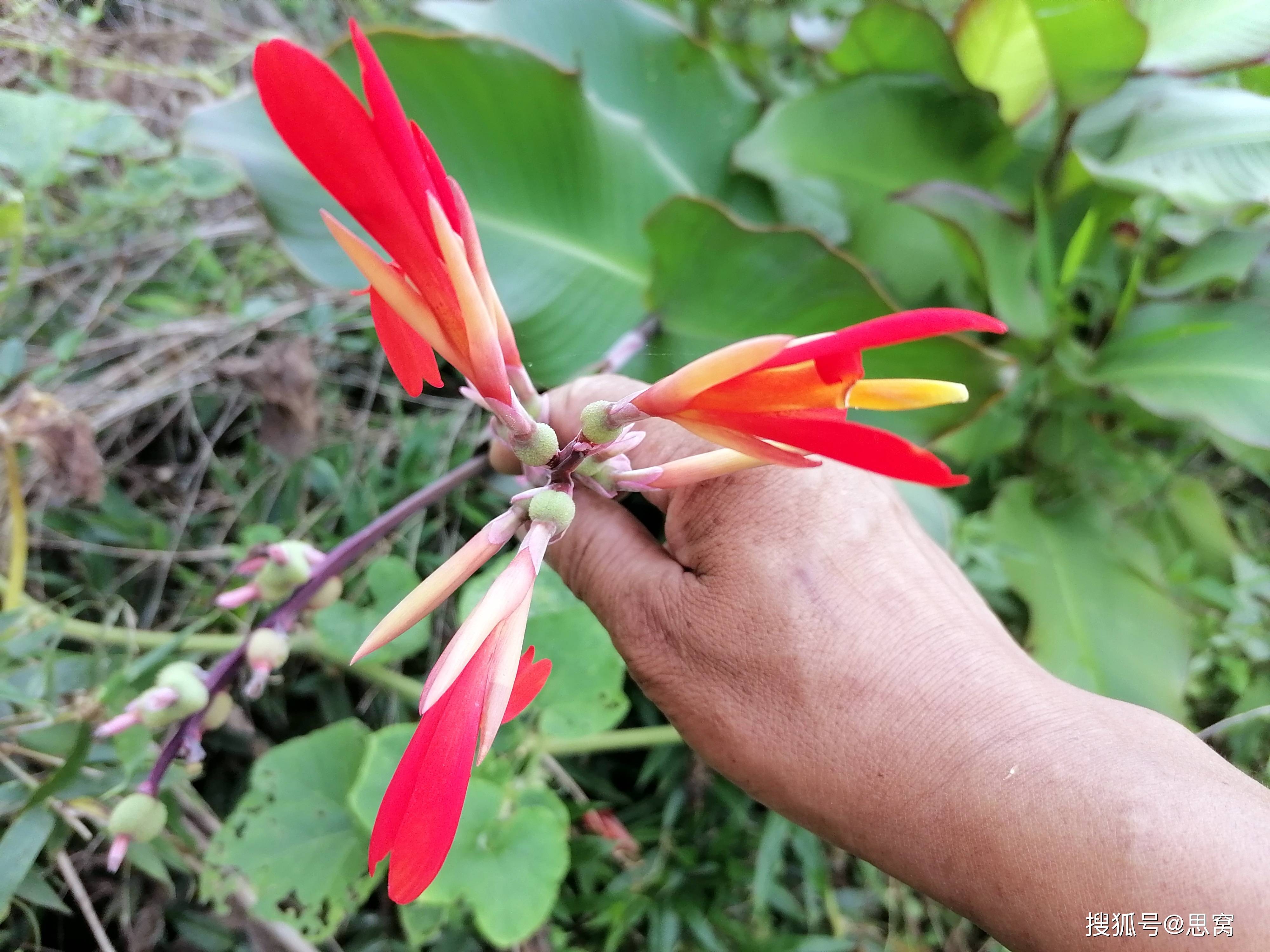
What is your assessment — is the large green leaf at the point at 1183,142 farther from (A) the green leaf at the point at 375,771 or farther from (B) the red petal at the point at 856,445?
(A) the green leaf at the point at 375,771

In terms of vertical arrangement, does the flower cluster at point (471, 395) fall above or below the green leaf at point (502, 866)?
above

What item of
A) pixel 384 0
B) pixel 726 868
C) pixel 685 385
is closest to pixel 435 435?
pixel 726 868

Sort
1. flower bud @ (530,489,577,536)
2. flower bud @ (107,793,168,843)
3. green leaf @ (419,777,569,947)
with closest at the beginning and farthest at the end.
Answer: flower bud @ (530,489,577,536) → flower bud @ (107,793,168,843) → green leaf @ (419,777,569,947)

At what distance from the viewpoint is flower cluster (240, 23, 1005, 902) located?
374 mm

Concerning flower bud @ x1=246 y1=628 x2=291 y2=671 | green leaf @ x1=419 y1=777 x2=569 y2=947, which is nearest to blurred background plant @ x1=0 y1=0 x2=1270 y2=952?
green leaf @ x1=419 y1=777 x2=569 y2=947

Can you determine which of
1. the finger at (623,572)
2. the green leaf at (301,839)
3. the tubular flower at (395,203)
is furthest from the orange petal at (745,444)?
the green leaf at (301,839)

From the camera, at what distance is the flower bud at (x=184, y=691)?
0.63 meters

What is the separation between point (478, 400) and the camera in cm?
47

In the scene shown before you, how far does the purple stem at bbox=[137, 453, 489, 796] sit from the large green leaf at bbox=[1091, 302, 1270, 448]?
98 cm

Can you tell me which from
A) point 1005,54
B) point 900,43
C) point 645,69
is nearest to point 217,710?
point 645,69

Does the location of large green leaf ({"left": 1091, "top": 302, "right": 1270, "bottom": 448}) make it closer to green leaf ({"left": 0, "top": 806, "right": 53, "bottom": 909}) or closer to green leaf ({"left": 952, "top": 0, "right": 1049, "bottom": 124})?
green leaf ({"left": 952, "top": 0, "right": 1049, "bottom": 124})

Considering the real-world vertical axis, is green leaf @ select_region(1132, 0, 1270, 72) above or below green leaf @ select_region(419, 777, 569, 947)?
above

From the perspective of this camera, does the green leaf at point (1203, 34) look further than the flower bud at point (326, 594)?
Yes

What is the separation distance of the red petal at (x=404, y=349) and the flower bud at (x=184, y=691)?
352 millimetres
